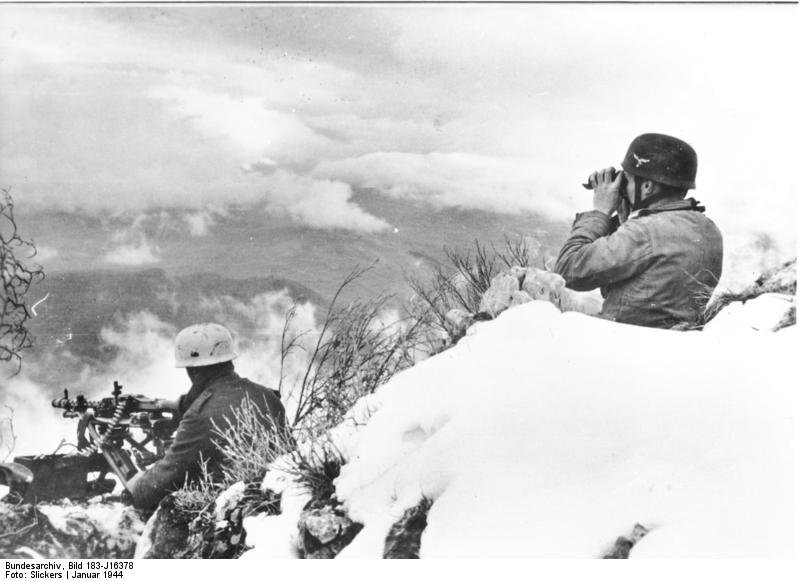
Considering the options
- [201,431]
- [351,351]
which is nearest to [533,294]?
Result: [351,351]

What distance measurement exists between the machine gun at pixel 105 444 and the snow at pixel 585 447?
4.54ft

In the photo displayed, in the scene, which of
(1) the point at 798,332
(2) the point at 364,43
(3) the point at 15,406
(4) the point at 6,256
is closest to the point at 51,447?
(3) the point at 15,406

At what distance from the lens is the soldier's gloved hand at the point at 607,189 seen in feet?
20.7

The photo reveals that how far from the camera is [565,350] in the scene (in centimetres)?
553

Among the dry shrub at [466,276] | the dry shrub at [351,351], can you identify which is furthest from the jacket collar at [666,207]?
the dry shrub at [351,351]

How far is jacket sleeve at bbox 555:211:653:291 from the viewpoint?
609 cm

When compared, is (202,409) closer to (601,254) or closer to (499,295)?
(499,295)

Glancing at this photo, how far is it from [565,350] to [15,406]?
3.90 metres

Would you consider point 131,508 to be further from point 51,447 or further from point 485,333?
point 485,333

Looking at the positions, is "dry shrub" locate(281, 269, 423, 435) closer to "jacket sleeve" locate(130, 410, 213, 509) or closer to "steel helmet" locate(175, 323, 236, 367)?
"steel helmet" locate(175, 323, 236, 367)

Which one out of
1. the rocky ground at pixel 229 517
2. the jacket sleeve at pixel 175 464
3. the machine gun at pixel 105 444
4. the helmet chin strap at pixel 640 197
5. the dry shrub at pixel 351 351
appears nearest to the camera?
the rocky ground at pixel 229 517

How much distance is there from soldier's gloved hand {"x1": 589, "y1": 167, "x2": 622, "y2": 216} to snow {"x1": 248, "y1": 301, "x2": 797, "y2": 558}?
37.8 inches

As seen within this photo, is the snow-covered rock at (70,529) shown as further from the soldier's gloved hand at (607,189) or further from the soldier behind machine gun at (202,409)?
the soldier's gloved hand at (607,189)

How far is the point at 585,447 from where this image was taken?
16.6 ft
